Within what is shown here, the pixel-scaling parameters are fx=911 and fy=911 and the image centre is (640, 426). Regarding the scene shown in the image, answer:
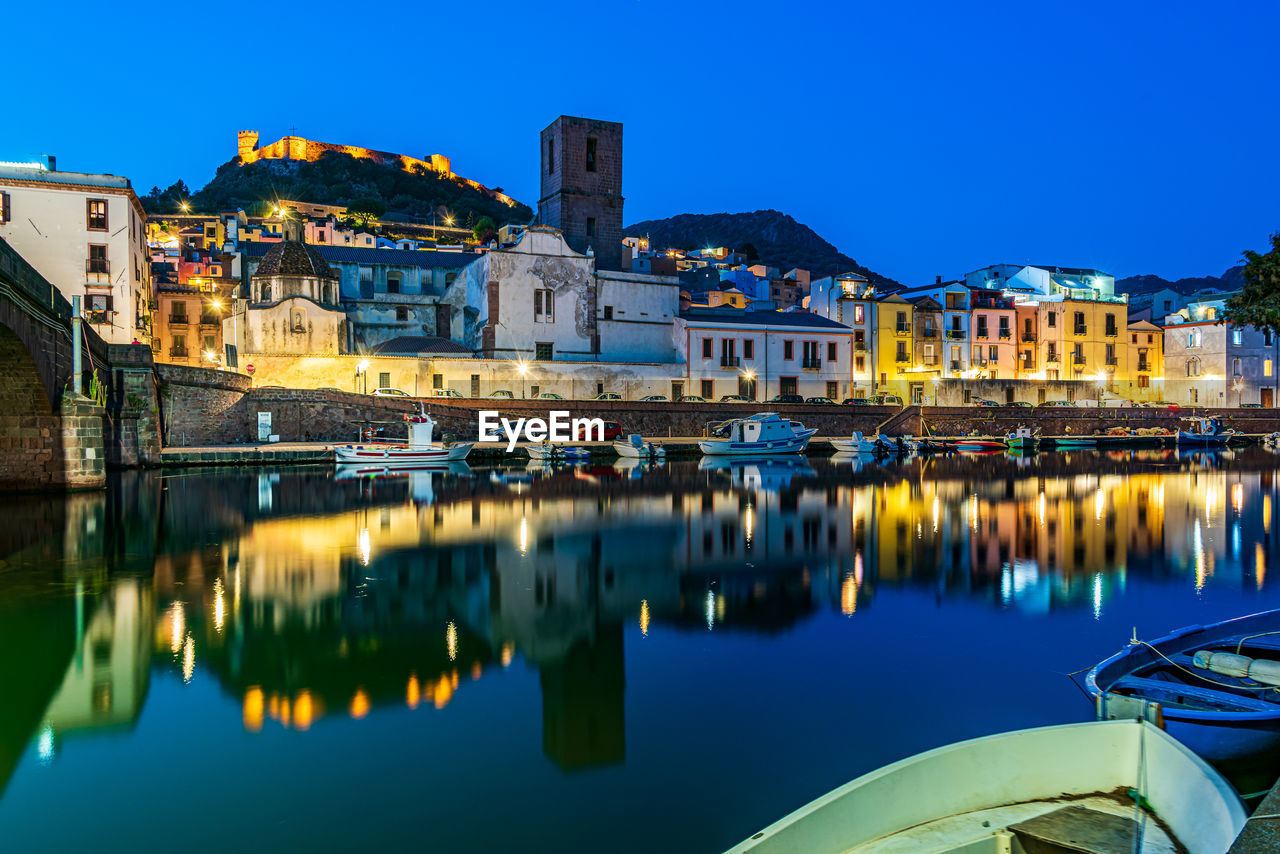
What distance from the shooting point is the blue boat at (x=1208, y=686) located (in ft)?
22.8

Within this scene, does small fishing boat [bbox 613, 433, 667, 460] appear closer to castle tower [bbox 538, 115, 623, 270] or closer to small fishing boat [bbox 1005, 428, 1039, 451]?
castle tower [bbox 538, 115, 623, 270]

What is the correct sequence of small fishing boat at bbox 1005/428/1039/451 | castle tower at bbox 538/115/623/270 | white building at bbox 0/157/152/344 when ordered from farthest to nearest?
1. castle tower at bbox 538/115/623/270
2. small fishing boat at bbox 1005/428/1039/451
3. white building at bbox 0/157/152/344

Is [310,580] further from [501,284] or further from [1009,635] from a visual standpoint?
[501,284]

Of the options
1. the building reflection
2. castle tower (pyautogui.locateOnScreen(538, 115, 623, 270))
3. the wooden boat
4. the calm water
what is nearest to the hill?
castle tower (pyautogui.locateOnScreen(538, 115, 623, 270))

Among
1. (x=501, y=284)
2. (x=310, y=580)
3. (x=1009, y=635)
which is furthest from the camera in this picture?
(x=501, y=284)

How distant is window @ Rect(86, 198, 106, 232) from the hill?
76423 millimetres

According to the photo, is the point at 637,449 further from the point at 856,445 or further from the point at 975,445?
the point at 975,445

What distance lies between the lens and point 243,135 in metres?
140

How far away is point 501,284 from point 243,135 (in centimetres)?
10806

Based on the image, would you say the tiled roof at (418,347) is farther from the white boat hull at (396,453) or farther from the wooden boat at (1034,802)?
the wooden boat at (1034,802)

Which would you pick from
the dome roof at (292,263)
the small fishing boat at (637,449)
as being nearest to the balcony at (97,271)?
the dome roof at (292,263)

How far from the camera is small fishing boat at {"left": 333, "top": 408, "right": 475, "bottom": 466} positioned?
37938mm

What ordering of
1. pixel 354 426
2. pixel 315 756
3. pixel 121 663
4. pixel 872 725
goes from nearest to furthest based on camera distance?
1. pixel 315 756
2. pixel 872 725
3. pixel 121 663
4. pixel 354 426

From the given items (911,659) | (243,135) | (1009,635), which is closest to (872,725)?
(911,659)
